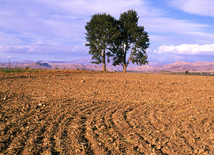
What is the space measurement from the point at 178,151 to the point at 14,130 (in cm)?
420

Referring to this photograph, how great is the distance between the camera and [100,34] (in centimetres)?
4100

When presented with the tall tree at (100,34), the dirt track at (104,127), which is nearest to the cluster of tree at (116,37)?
the tall tree at (100,34)

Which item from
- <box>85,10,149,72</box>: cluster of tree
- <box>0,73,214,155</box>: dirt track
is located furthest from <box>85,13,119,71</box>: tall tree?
<box>0,73,214,155</box>: dirt track

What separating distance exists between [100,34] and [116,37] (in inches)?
148

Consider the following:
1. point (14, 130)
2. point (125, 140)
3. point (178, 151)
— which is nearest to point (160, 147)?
point (178, 151)

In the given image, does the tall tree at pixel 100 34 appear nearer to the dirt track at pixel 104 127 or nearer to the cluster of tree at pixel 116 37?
the cluster of tree at pixel 116 37

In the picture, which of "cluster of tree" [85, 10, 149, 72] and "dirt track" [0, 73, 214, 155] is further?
"cluster of tree" [85, 10, 149, 72]

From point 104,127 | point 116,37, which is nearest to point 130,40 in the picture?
point 116,37

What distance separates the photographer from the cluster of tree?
134ft

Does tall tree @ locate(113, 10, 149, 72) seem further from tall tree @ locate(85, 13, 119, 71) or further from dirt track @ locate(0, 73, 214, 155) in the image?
dirt track @ locate(0, 73, 214, 155)

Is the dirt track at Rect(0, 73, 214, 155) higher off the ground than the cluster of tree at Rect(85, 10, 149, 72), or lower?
lower

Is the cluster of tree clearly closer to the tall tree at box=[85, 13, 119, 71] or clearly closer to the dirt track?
the tall tree at box=[85, 13, 119, 71]

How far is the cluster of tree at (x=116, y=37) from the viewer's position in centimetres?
4072

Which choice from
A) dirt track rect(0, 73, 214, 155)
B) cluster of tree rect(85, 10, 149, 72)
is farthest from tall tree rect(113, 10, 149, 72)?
dirt track rect(0, 73, 214, 155)
